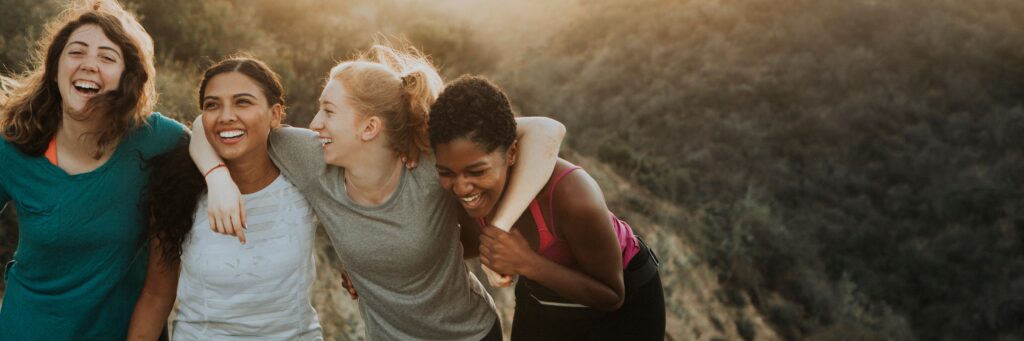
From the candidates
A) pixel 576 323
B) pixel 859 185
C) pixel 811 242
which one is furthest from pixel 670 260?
pixel 576 323

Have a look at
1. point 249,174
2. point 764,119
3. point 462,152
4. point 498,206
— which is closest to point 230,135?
point 249,174

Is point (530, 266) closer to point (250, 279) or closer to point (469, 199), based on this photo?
point (469, 199)

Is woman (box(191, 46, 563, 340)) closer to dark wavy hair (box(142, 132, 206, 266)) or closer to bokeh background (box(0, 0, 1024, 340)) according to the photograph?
dark wavy hair (box(142, 132, 206, 266))

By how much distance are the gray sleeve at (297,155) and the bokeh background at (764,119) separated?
5.69 meters

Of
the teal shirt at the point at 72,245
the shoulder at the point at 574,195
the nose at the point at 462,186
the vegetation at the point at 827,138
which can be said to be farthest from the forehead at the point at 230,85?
the vegetation at the point at 827,138

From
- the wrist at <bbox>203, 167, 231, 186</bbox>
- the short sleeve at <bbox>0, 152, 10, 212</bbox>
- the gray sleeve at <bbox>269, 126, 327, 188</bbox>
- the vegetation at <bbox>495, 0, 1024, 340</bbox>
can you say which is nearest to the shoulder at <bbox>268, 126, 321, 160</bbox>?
the gray sleeve at <bbox>269, 126, 327, 188</bbox>

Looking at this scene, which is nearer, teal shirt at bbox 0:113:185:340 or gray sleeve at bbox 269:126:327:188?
teal shirt at bbox 0:113:185:340

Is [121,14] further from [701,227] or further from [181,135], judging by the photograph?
[701,227]

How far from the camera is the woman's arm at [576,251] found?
2266mm

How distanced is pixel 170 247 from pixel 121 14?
0.81m

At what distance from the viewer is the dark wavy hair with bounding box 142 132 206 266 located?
231 cm

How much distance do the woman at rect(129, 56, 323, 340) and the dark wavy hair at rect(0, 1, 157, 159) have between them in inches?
7.4

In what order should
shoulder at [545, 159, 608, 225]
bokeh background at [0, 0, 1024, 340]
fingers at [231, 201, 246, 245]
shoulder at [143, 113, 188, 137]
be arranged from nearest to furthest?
fingers at [231, 201, 246, 245]
shoulder at [545, 159, 608, 225]
shoulder at [143, 113, 188, 137]
bokeh background at [0, 0, 1024, 340]

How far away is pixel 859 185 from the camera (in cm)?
1512
